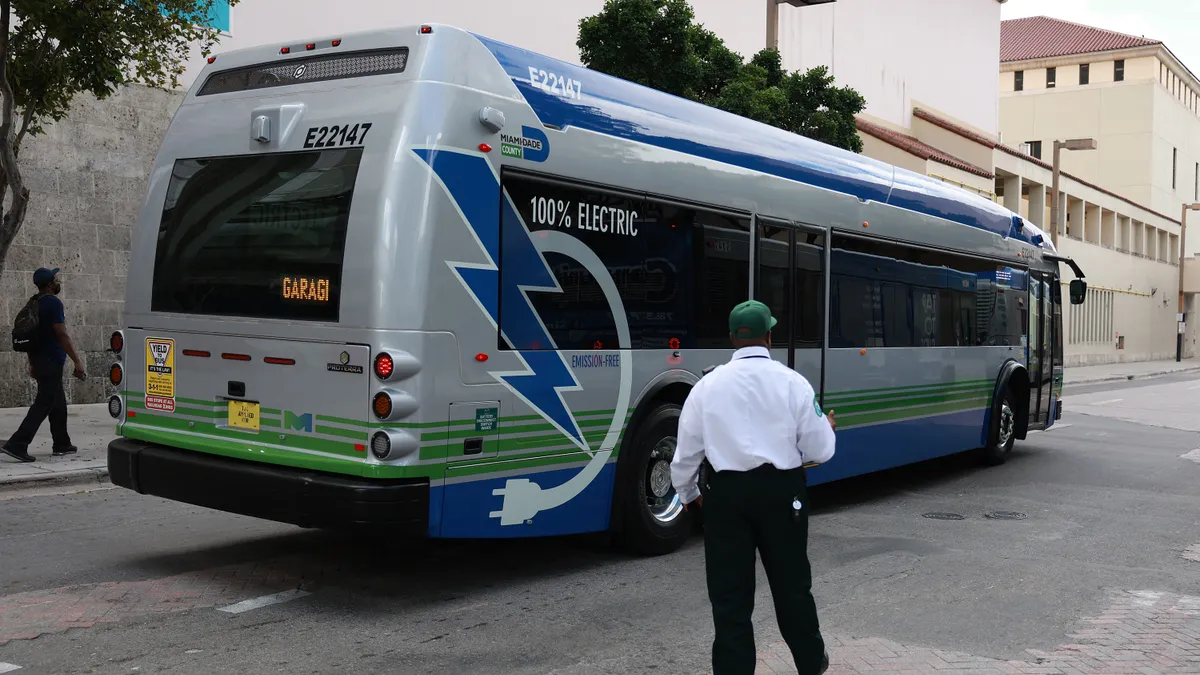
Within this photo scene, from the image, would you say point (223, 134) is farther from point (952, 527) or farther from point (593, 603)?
point (952, 527)

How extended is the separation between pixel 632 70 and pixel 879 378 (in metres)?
8.06

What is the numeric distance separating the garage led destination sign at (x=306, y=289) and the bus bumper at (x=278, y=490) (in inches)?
36.1

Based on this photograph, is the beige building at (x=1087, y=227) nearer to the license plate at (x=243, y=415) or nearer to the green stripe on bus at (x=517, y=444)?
the green stripe on bus at (x=517, y=444)

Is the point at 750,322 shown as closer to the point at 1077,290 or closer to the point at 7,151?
the point at 7,151

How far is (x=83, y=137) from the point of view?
640 inches

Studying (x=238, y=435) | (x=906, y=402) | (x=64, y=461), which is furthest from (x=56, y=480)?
(x=906, y=402)

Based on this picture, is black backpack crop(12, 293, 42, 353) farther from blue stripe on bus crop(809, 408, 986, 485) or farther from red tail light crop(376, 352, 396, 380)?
blue stripe on bus crop(809, 408, 986, 485)

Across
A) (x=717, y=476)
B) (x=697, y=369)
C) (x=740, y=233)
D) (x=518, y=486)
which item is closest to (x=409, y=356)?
(x=518, y=486)

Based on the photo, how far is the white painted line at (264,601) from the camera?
6.03 m

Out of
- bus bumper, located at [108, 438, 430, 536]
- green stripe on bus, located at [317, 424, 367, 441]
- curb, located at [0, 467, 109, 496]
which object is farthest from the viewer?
curb, located at [0, 467, 109, 496]

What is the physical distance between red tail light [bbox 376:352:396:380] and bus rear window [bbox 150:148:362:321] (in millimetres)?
395

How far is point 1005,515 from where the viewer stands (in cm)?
980

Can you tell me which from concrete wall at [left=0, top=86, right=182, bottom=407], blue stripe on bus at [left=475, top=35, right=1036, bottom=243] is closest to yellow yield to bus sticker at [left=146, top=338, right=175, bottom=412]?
blue stripe on bus at [left=475, top=35, right=1036, bottom=243]

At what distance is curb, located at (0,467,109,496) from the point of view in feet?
32.8
